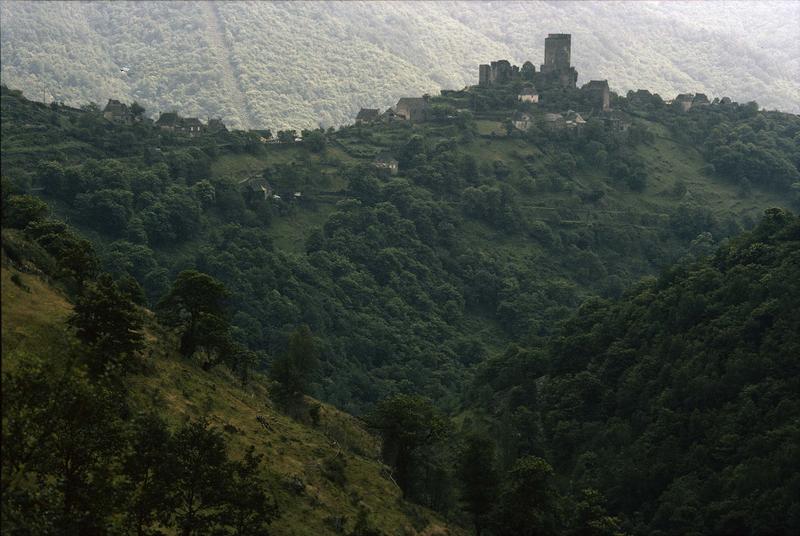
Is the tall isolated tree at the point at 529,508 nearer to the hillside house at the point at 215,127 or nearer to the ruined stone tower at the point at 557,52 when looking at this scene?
the hillside house at the point at 215,127

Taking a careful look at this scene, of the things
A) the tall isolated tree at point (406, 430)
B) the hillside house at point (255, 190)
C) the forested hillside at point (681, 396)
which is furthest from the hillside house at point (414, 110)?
the tall isolated tree at point (406, 430)

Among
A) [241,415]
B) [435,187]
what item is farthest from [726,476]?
[435,187]

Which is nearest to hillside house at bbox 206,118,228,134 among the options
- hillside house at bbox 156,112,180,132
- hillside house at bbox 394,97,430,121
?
hillside house at bbox 156,112,180,132

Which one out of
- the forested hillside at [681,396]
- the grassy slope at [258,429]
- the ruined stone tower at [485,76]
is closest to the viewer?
the grassy slope at [258,429]

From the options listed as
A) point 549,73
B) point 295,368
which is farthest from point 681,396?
point 549,73

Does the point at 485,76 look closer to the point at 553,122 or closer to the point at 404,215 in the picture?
the point at 553,122

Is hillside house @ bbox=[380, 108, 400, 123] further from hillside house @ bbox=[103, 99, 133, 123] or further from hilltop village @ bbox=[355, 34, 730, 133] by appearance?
hillside house @ bbox=[103, 99, 133, 123]
